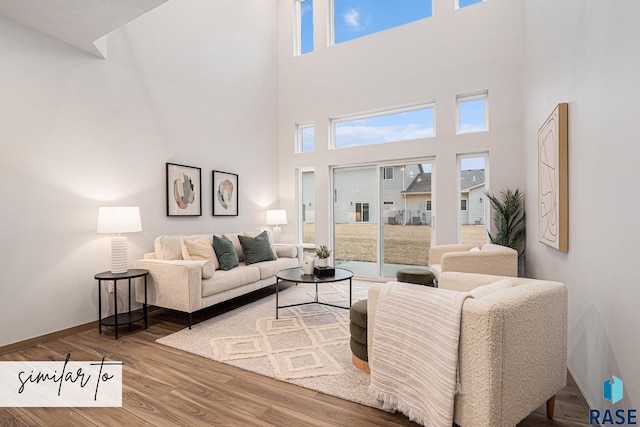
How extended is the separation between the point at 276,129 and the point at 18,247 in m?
4.38

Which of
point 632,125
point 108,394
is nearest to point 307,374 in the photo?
point 108,394

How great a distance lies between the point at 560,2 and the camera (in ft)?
8.00

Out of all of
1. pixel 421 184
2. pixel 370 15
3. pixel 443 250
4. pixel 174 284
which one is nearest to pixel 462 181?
pixel 421 184

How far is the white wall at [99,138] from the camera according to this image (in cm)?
280

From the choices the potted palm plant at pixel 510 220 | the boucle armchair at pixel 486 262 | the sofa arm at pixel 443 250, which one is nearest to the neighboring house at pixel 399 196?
the potted palm plant at pixel 510 220

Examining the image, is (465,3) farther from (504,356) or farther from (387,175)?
(504,356)

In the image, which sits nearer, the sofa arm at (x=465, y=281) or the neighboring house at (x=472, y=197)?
the sofa arm at (x=465, y=281)

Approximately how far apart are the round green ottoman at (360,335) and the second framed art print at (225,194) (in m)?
3.24

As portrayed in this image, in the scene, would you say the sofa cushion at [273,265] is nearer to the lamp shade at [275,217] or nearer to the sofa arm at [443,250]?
the lamp shade at [275,217]

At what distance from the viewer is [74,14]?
108 inches

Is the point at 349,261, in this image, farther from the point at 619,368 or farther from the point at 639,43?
the point at 639,43

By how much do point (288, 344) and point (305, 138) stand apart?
4.42m

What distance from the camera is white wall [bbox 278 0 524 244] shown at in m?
4.57

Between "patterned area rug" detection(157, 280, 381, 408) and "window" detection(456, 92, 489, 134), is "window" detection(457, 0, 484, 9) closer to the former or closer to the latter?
"window" detection(456, 92, 489, 134)
